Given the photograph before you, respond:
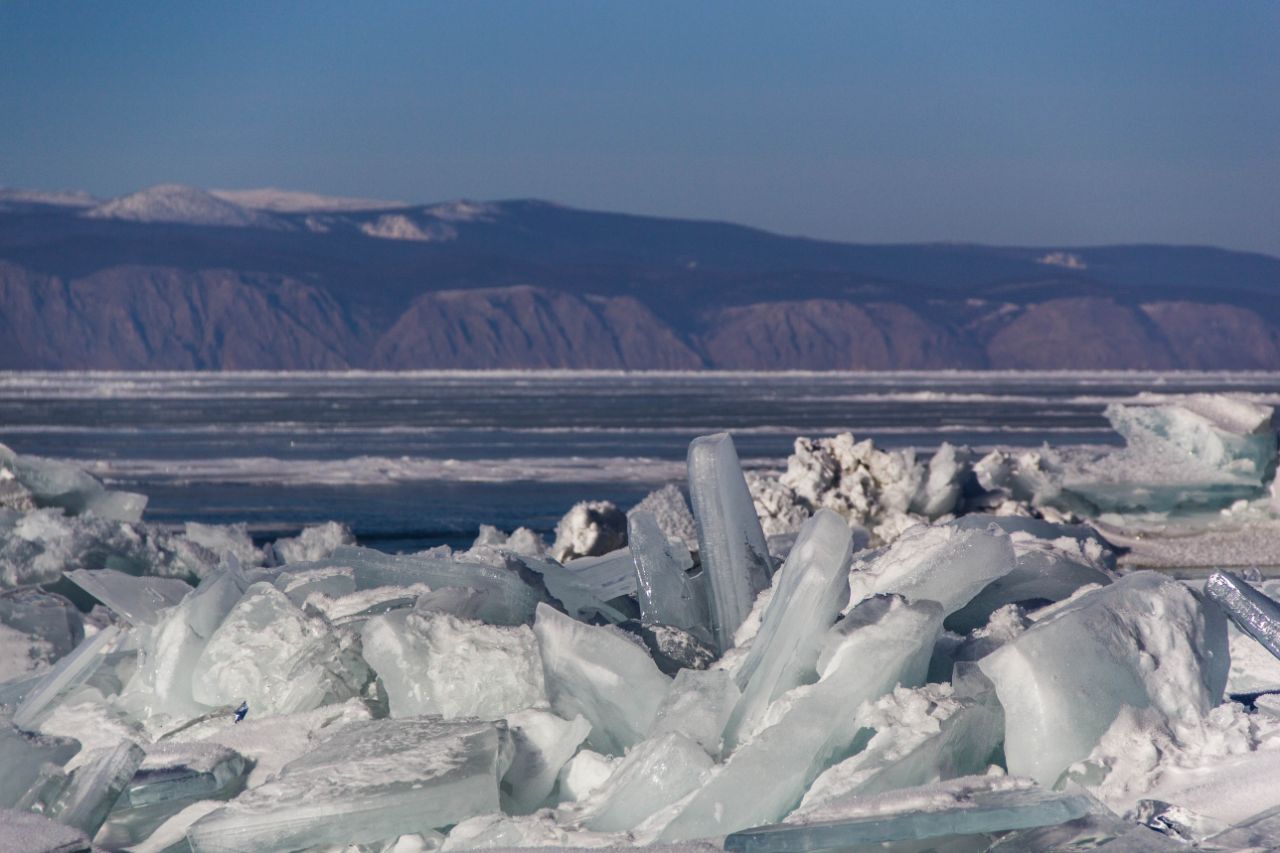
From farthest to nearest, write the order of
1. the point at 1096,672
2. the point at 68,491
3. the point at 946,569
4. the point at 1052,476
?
1. the point at 1052,476
2. the point at 68,491
3. the point at 946,569
4. the point at 1096,672

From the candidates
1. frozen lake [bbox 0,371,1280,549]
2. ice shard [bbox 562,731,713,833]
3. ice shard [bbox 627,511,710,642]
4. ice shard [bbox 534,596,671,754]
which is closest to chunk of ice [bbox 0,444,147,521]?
frozen lake [bbox 0,371,1280,549]

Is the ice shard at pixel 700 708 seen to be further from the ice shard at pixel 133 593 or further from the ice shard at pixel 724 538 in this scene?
the ice shard at pixel 133 593

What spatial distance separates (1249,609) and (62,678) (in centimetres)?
233

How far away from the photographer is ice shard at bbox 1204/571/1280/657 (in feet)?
7.84

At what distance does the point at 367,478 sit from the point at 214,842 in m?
9.53

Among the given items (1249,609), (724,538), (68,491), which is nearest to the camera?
(1249,609)

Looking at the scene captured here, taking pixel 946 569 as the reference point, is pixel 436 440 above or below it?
below

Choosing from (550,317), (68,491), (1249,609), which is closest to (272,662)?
(1249,609)

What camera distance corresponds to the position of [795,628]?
229 cm

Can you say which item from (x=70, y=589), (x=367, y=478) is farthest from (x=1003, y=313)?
(x=70, y=589)

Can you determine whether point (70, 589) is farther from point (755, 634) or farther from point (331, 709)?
Result: point (755, 634)

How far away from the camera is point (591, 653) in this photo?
7.63ft

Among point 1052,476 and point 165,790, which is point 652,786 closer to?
point 165,790

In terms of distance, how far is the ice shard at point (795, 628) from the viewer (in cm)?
225
